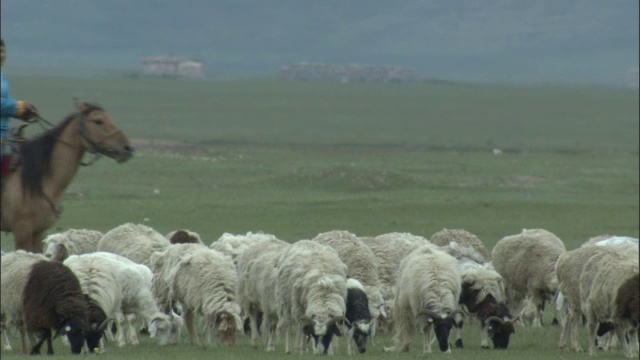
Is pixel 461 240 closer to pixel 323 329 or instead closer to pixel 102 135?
pixel 323 329

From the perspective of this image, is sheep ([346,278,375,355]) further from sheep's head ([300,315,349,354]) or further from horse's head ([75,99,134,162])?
horse's head ([75,99,134,162])

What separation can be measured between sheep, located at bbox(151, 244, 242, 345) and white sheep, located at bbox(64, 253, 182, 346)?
24cm

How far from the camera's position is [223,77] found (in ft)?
519

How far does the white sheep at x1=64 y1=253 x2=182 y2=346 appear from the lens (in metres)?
15.9

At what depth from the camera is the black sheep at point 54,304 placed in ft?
46.2

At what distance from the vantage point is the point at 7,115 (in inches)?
462

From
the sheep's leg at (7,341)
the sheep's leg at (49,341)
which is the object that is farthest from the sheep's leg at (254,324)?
the sheep's leg at (49,341)

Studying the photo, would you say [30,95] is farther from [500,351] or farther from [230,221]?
[500,351]

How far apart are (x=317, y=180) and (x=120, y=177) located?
6.03 meters

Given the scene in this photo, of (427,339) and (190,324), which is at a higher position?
(427,339)

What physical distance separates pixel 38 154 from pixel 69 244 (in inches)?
329

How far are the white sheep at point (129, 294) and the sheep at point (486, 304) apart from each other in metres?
3.29

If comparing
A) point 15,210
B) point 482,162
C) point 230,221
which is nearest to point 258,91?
point 482,162

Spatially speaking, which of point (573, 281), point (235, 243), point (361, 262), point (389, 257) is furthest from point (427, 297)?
point (235, 243)
